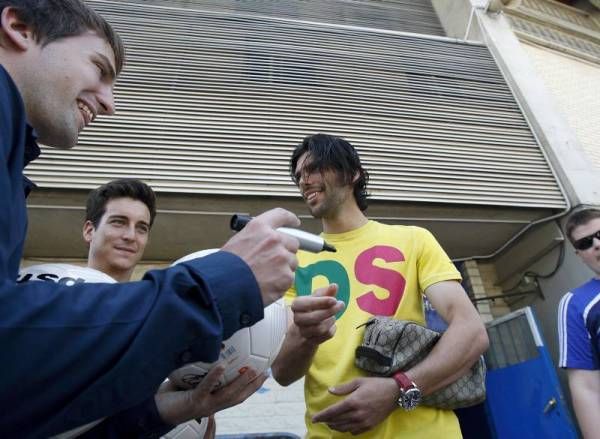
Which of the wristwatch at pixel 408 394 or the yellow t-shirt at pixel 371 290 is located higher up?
the yellow t-shirt at pixel 371 290

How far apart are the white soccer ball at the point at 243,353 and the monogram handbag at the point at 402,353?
37cm

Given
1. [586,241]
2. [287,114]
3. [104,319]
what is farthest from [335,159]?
[287,114]

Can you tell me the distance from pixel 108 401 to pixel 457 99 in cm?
455

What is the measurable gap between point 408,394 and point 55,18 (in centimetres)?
143

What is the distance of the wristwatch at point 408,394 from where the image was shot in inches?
51.2

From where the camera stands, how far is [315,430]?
146cm

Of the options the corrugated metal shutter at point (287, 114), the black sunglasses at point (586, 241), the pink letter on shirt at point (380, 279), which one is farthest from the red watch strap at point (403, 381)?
the corrugated metal shutter at point (287, 114)

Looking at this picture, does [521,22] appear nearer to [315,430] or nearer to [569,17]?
[569,17]

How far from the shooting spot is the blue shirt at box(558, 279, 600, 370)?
2.06 m

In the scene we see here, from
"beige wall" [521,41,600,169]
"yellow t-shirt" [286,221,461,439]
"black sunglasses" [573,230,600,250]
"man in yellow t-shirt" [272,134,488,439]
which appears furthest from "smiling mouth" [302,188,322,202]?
"beige wall" [521,41,600,169]

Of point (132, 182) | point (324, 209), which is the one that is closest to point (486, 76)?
point (324, 209)

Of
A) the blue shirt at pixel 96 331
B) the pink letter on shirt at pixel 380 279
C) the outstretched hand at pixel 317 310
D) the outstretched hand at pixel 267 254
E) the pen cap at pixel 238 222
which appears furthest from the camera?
the pink letter on shirt at pixel 380 279

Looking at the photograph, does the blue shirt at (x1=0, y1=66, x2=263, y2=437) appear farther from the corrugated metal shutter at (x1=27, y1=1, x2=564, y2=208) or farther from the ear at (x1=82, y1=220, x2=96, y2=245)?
the corrugated metal shutter at (x1=27, y1=1, x2=564, y2=208)

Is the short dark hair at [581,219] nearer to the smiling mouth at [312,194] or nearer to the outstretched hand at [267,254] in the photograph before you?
the smiling mouth at [312,194]
